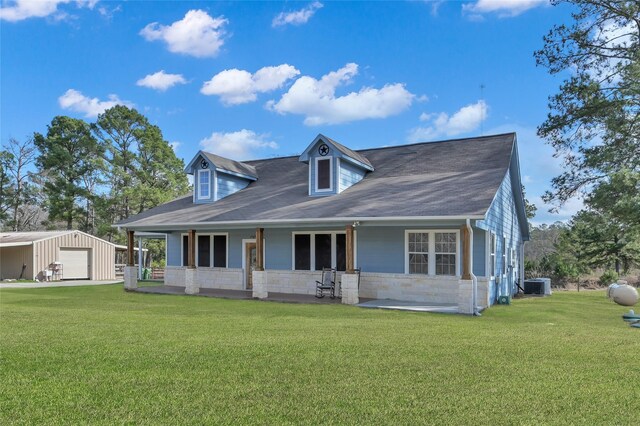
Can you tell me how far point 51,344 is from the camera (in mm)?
7105

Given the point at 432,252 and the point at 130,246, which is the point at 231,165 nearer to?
the point at 130,246

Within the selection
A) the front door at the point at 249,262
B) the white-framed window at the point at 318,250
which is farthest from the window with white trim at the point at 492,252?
the front door at the point at 249,262

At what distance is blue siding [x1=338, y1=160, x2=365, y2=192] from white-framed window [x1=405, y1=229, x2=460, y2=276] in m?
3.55

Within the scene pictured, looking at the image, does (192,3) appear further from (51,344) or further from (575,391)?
(575,391)

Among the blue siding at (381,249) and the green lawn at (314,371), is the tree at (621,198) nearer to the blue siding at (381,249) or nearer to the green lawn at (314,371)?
the green lawn at (314,371)

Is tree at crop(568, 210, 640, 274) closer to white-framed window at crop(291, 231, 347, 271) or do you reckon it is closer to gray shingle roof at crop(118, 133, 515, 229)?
gray shingle roof at crop(118, 133, 515, 229)

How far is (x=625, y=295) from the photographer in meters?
14.5

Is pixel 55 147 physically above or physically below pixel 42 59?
below

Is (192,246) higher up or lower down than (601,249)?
higher up

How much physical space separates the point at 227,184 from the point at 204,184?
994mm

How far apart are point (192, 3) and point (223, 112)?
1742cm

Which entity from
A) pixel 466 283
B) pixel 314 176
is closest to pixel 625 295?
pixel 466 283

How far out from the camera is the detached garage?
92.4 ft

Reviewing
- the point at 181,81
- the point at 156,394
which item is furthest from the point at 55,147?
the point at 156,394
